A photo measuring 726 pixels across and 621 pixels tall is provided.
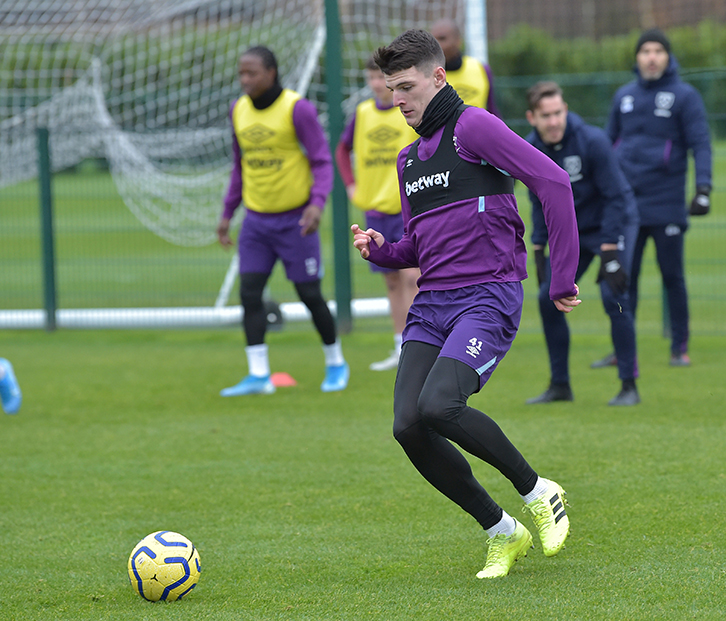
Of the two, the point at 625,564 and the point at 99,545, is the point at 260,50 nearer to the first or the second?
the point at 99,545

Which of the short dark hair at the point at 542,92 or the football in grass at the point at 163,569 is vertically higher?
the short dark hair at the point at 542,92

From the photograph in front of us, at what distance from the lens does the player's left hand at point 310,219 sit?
22.6 feet

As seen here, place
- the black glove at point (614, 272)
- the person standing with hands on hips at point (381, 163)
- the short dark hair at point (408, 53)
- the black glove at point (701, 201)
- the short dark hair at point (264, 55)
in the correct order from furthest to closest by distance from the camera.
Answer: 1. the person standing with hands on hips at point (381, 163)
2. the black glove at point (701, 201)
3. the short dark hair at point (264, 55)
4. the black glove at point (614, 272)
5. the short dark hair at point (408, 53)

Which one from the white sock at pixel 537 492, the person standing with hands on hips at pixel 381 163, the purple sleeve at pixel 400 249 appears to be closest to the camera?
the white sock at pixel 537 492

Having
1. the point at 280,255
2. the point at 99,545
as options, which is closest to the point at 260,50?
the point at 280,255

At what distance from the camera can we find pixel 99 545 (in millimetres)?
4262

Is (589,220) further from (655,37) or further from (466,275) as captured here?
(466,275)

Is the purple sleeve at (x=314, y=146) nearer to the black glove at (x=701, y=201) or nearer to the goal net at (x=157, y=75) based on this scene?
the black glove at (x=701, y=201)

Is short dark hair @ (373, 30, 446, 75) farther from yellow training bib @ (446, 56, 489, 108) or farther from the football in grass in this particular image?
yellow training bib @ (446, 56, 489, 108)

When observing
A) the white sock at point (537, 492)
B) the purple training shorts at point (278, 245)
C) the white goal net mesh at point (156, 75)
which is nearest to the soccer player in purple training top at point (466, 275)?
the white sock at point (537, 492)

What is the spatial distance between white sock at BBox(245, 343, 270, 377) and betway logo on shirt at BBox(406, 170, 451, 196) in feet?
11.5

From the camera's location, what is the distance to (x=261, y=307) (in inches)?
284

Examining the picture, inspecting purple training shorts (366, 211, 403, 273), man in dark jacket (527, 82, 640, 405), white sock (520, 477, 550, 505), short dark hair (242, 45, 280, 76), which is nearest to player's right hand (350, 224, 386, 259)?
white sock (520, 477, 550, 505)

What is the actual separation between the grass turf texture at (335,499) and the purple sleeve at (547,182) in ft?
3.58
